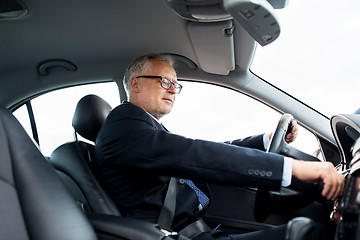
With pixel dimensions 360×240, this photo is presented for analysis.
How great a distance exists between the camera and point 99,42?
6.74 feet

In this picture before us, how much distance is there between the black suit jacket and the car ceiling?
0.56m

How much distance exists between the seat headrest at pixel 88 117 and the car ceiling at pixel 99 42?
416mm

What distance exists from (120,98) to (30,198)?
1.48 m

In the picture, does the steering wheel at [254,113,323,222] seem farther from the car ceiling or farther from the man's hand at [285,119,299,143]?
the car ceiling

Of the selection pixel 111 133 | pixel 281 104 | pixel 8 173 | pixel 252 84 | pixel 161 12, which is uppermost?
pixel 161 12

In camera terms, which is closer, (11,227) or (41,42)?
(11,227)

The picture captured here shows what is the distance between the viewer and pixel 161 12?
1750 mm

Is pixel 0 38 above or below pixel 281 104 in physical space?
above

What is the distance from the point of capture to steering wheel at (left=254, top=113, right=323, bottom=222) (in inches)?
51.8

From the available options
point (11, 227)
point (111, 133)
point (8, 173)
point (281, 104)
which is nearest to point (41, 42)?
point (111, 133)

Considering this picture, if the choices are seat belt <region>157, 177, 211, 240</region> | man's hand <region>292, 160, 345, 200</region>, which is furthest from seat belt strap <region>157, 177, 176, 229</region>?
man's hand <region>292, 160, 345, 200</region>

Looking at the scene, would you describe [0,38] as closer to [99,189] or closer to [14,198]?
[99,189]

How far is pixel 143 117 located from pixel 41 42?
0.95 meters

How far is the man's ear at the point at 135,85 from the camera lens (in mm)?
1851
